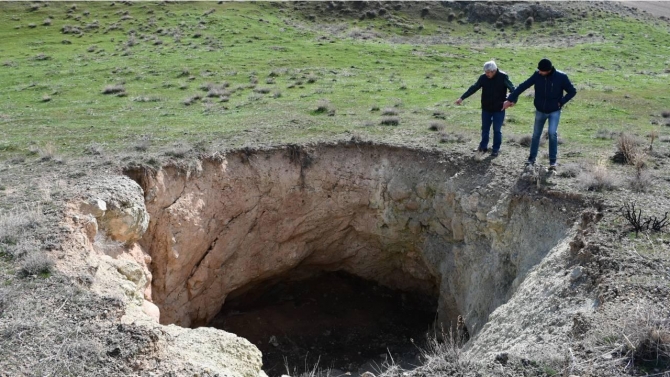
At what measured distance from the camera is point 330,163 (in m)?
14.2

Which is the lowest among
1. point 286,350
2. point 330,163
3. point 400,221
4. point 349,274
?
point 286,350

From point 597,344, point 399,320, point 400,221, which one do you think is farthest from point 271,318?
point 597,344

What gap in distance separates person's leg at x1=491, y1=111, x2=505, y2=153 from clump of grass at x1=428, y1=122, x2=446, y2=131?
2609 millimetres

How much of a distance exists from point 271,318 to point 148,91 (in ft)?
39.8

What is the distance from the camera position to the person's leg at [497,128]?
12203mm

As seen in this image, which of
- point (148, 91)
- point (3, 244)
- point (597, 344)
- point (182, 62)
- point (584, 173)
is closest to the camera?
point (597, 344)

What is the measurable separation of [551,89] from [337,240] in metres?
7.46

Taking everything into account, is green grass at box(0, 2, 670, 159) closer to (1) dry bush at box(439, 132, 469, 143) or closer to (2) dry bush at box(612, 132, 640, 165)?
(1) dry bush at box(439, 132, 469, 143)

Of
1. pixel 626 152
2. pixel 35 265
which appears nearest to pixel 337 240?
pixel 626 152

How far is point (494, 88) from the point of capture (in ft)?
38.9

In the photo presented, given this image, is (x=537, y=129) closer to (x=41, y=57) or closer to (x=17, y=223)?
(x=17, y=223)

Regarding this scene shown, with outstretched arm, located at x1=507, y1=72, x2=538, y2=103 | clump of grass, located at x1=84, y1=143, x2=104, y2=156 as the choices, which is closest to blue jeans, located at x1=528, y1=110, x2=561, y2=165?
outstretched arm, located at x1=507, y1=72, x2=538, y2=103

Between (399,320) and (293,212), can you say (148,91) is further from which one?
(399,320)

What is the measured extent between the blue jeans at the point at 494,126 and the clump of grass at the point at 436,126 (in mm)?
2459
